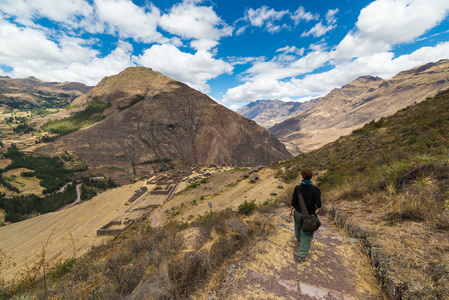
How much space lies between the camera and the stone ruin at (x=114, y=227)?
2059 centimetres

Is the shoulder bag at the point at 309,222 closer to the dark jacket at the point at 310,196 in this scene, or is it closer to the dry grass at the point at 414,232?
the dark jacket at the point at 310,196

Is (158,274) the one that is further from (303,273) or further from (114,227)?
(114,227)

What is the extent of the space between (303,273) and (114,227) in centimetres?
2628

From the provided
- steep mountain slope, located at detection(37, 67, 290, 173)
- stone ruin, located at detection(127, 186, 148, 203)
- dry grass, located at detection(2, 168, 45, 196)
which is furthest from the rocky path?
dry grass, located at detection(2, 168, 45, 196)

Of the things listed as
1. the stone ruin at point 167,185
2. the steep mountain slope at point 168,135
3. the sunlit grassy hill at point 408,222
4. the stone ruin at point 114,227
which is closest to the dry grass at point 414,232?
the sunlit grassy hill at point 408,222

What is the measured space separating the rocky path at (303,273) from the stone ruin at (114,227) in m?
22.4

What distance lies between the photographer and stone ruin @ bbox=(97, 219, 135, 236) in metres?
20.6

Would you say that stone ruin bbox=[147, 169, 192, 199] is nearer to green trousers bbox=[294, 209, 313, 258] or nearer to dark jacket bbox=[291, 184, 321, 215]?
green trousers bbox=[294, 209, 313, 258]

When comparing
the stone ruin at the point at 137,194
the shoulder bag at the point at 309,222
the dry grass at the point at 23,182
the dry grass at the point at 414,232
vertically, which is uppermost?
the dry grass at the point at 23,182

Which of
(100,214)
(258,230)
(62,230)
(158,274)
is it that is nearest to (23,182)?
(62,230)

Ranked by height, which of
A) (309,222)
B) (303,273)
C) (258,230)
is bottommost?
(303,273)

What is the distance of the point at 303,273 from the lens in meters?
3.48

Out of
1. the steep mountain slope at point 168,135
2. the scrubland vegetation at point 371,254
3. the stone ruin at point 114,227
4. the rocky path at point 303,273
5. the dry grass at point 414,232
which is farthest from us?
the steep mountain slope at point 168,135

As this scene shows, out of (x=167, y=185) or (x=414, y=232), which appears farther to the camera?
(x=167, y=185)
